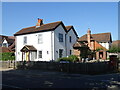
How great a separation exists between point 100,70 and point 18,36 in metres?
20.7

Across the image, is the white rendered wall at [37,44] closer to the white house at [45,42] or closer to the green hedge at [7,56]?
the white house at [45,42]

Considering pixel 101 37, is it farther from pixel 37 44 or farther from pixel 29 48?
pixel 29 48

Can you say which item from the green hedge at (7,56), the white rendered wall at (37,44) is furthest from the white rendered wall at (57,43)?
the green hedge at (7,56)

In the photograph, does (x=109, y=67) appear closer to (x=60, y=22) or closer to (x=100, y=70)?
(x=100, y=70)

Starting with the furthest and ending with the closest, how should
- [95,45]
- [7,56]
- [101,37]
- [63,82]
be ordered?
[101,37], [95,45], [7,56], [63,82]

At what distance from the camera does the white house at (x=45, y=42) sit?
29.8 m

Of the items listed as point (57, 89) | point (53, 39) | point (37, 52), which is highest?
point (53, 39)

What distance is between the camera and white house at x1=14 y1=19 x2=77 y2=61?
29.8 m

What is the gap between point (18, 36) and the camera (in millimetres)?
34938

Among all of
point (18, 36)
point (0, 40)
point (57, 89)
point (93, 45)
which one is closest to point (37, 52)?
point (18, 36)

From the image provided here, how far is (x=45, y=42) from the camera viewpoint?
3033 centimetres

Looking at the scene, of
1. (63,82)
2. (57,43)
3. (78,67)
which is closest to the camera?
(63,82)

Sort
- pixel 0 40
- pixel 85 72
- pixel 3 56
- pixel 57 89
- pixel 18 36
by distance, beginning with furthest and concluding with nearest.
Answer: pixel 0 40 < pixel 3 56 < pixel 18 36 < pixel 85 72 < pixel 57 89

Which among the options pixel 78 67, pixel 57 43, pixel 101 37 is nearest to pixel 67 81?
pixel 78 67
